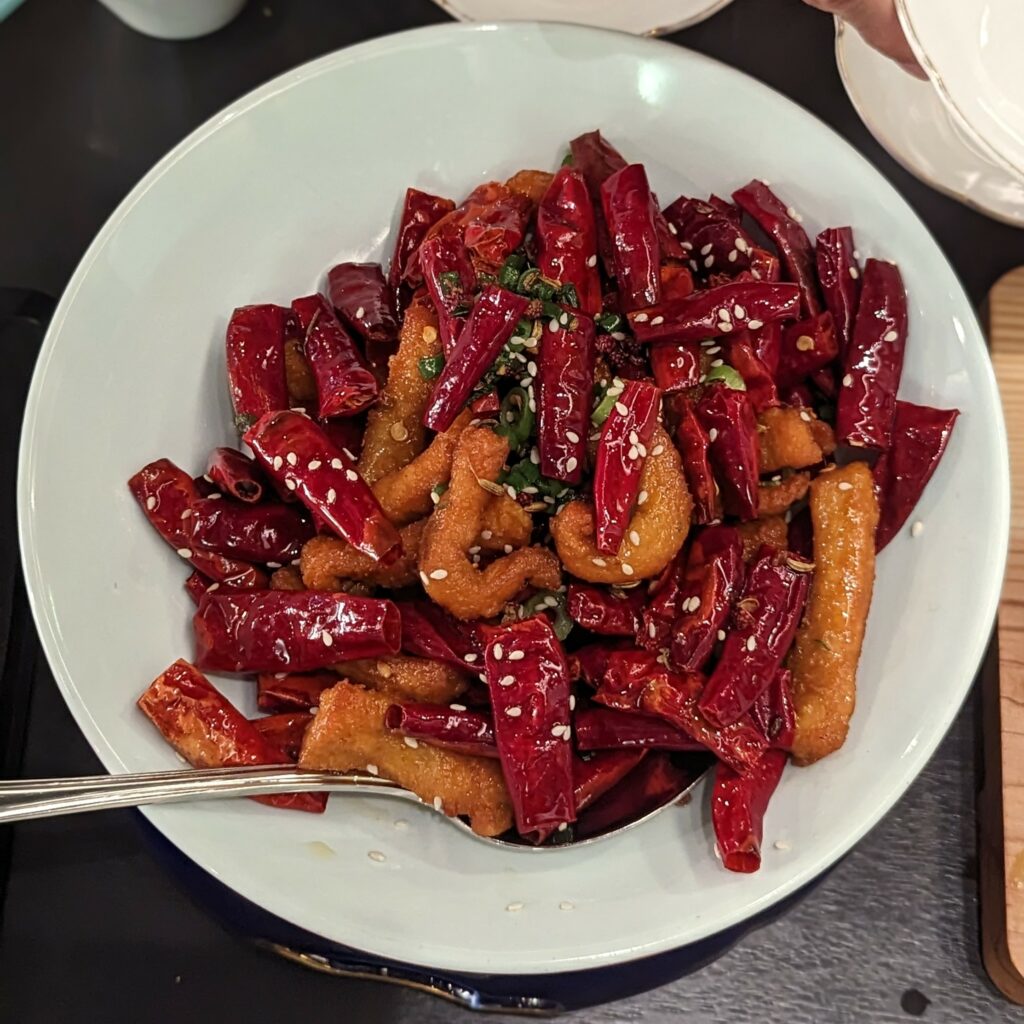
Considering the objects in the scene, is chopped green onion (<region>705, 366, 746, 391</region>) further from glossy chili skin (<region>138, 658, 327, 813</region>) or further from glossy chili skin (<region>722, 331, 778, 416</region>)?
glossy chili skin (<region>138, 658, 327, 813</region>)

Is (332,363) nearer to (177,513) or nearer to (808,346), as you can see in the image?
(177,513)

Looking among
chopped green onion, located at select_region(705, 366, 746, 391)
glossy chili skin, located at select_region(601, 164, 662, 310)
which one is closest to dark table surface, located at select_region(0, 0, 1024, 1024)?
chopped green onion, located at select_region(705, 366, 746, 391)

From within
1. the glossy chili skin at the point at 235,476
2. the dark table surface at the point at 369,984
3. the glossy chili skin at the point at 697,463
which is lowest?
the dark table surface at the point at 369,984

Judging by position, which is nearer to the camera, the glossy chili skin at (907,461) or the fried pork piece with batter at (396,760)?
the fried pork piece with batter at (396,760)

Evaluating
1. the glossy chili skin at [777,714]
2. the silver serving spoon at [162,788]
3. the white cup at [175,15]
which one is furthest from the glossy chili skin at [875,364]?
the white cup at [175,15]

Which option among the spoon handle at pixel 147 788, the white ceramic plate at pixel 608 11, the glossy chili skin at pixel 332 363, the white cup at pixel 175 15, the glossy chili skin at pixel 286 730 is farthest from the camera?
the white cup at pixel 175 15

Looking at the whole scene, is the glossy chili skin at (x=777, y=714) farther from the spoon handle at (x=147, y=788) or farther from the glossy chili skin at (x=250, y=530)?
the glossy chili skin at (x=250, y=530)

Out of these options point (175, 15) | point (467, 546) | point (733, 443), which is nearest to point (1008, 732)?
point (733, 443)
